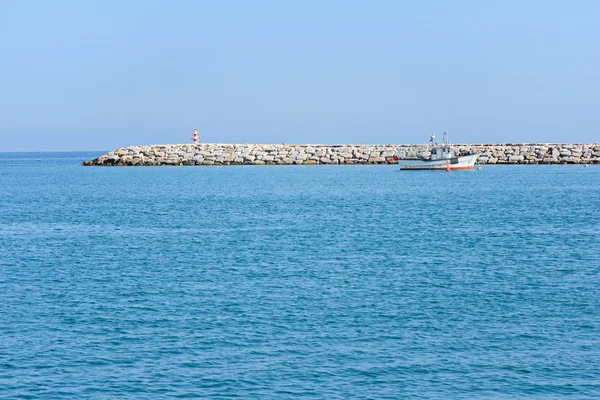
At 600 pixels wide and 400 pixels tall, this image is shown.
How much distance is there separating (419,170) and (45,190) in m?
49.1

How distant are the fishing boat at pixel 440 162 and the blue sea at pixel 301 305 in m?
50.5

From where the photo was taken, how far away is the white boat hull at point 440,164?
10550 cm

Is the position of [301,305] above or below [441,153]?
below

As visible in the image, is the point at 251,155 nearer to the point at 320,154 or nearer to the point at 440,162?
the point at 320,154

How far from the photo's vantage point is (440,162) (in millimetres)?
106000

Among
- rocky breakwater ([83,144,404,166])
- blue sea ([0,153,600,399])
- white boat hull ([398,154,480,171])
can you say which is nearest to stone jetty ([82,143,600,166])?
rocky breakwater ([83,144,404,166])

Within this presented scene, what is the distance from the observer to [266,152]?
12581 centimetres

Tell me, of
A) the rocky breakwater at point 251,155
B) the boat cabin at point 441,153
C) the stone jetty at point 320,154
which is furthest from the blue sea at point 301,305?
the rocky breakwater at point 251,155

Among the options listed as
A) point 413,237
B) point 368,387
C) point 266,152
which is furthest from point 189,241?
point 266,152

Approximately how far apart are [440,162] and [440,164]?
40 cm

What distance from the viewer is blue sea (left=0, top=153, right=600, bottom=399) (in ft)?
61.0

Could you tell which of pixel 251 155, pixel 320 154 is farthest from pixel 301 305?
pixel 320 154

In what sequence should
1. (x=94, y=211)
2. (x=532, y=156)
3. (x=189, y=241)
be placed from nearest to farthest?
(x=189, y=241), (x=94, y=211), (x=532, y=156)

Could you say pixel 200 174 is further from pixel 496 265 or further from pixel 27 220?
pixel 496 265
